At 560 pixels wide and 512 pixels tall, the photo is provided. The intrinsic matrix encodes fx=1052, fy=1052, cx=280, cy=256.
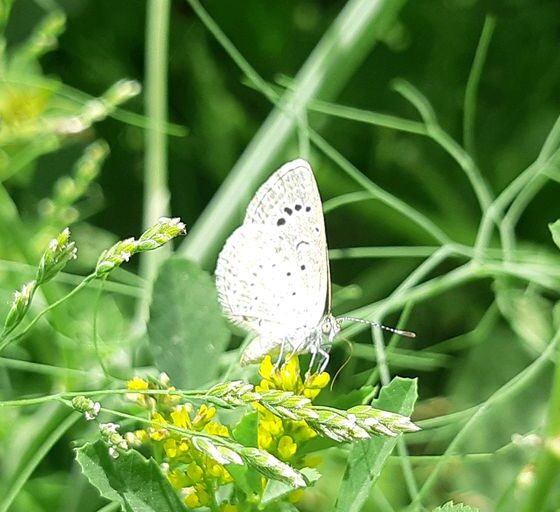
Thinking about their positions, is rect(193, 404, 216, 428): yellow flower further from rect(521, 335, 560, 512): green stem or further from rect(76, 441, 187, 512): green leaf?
rect(521, 335, 560, 512): green stem

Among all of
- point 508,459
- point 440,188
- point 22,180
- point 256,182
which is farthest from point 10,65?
point 508,459

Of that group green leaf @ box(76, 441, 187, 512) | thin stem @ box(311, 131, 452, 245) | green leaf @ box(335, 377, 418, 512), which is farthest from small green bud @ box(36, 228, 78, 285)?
thin stem @ box(311, 131, 452, 245)

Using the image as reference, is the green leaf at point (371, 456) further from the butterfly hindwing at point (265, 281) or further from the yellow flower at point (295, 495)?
the butterfly hindwing at point (265, 281)

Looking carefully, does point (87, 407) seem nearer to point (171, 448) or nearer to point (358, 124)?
point (171, 448)

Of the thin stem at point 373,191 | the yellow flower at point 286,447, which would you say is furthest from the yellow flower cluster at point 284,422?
the thin stem at point 373,191

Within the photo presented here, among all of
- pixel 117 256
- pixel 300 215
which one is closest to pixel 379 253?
pixel 300 215
